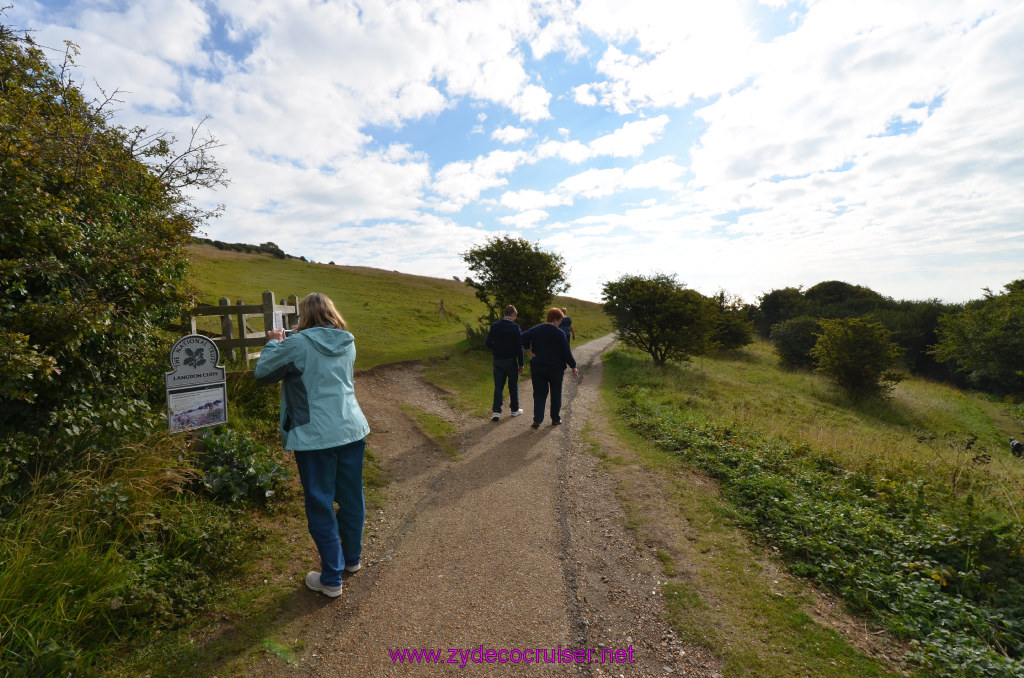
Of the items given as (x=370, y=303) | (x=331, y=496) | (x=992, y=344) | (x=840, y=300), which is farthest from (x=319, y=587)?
(x=840, y=300)

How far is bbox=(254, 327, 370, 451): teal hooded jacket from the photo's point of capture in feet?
10.9

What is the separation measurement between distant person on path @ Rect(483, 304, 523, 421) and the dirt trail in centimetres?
214

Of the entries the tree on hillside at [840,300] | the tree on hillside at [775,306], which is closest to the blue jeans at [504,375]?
the tree on hillside at [840,300]

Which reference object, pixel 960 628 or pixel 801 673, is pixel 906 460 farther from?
pixel 801 673

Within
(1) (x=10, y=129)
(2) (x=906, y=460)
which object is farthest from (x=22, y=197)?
(2) (x=906, y=460)

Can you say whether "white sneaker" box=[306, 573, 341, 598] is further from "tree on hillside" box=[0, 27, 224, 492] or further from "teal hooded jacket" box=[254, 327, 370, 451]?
"tree on hillside" box=[0, 27, 224, 492]

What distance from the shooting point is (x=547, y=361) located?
820 cm

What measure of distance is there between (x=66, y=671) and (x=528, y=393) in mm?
9765

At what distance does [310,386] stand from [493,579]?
2222 millimetres

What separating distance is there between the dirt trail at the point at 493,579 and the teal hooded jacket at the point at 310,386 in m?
1.32

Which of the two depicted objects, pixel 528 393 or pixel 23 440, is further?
pixel 528 393

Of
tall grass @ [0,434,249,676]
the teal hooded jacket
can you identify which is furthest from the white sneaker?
the teal hooded jacket

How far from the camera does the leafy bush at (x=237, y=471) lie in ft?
14.6

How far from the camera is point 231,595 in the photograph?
340 centimetres
